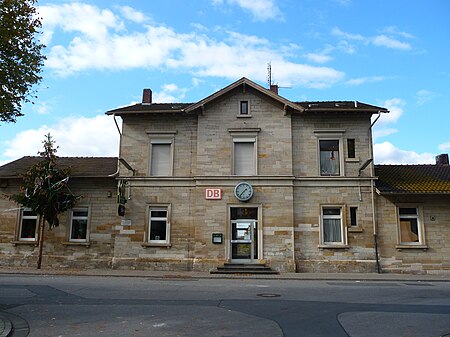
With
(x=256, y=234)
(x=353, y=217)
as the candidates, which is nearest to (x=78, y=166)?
(x=256, y=234)

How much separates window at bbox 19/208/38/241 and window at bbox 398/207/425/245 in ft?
59.5

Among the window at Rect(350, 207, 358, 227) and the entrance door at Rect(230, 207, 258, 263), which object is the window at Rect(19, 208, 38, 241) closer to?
the entrance door at Rect(230, 207, 258, 263)

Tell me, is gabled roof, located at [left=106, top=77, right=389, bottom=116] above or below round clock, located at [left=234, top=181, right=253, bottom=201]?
above

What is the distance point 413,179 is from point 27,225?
19.7 metres

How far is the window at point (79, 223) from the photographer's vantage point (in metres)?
20.6

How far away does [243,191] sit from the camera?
19469 millimetres

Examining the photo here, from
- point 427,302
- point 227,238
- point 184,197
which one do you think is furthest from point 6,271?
point 427,302

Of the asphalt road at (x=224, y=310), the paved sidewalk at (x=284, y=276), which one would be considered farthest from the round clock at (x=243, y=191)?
the asphalt road at (x=224, y=310)

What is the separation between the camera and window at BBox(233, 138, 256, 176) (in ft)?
65.4

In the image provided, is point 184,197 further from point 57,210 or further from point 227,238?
point 57,210

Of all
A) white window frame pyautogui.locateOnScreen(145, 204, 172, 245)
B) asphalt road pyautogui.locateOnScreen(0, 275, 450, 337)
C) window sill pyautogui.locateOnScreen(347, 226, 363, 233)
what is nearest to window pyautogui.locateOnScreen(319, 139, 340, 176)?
window sill pyautogui.locateOnScreen(347, 226, 363, 233)

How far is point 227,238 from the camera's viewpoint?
19.3 m

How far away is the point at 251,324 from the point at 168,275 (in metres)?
10.3

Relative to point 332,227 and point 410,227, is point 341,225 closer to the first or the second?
point 332,227
